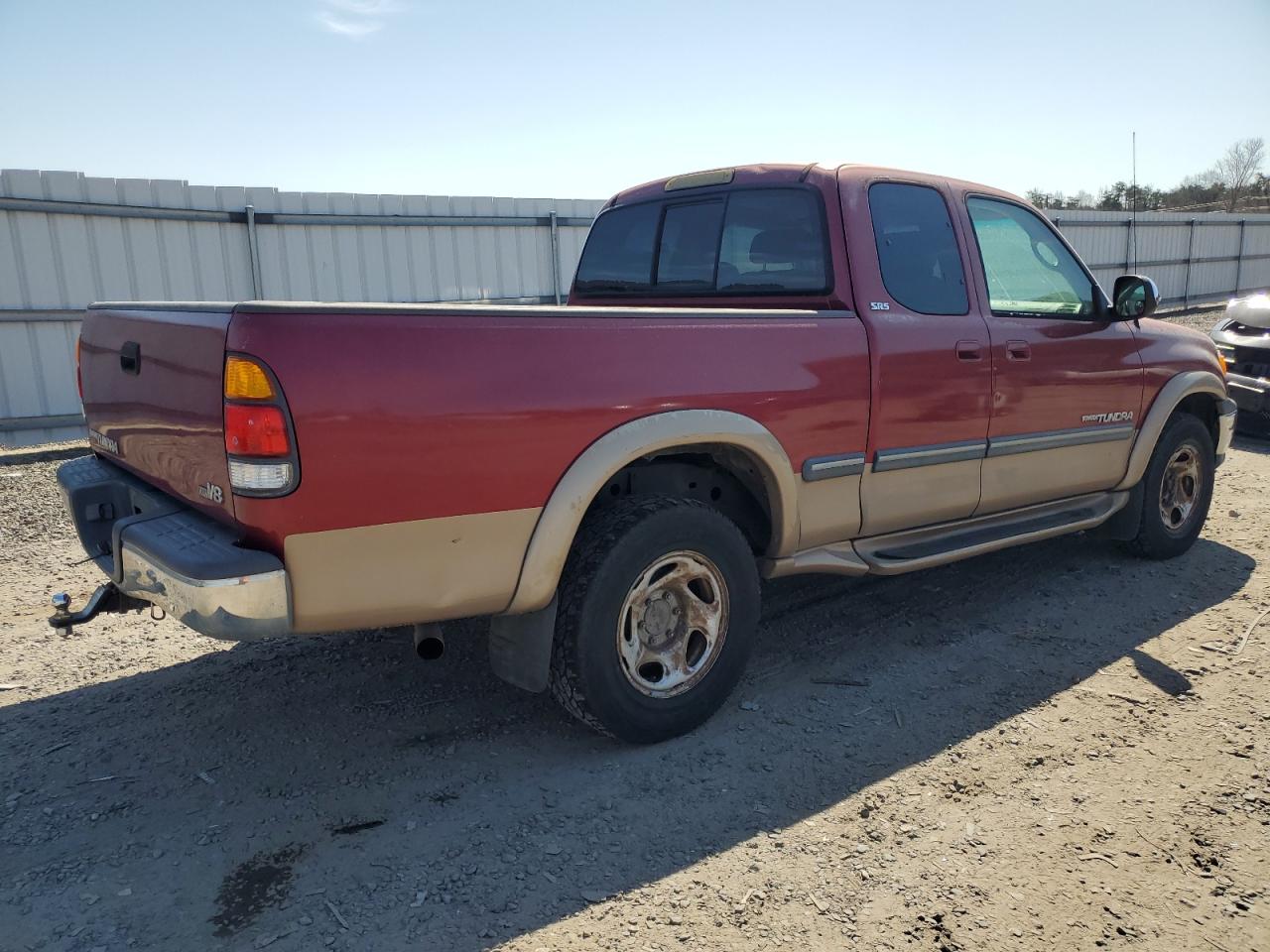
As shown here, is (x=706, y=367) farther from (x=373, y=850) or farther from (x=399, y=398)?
(x=373, y=850)

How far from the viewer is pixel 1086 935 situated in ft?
7.85

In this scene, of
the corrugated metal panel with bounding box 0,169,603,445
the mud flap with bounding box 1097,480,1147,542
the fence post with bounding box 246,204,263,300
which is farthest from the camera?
the fence post with bounding box 246,204,263,300

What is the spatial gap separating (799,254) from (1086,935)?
2642mm

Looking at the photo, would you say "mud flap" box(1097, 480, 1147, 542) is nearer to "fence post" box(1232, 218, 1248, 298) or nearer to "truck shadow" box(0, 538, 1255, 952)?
"truck shadow" box(0, 538, 1255, 952)

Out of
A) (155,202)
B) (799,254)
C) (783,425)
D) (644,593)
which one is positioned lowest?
(644,593)

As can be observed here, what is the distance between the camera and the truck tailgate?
8.52ft

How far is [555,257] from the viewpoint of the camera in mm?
12086

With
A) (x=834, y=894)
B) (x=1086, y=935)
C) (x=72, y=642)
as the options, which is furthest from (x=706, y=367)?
(x=72, y=642)

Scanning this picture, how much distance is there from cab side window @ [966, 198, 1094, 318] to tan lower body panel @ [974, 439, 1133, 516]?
690mm

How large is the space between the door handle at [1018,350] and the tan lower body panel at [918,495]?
52 cm

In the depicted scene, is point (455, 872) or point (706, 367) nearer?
point (455, 872)

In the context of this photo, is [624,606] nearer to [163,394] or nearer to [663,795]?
[663,795]

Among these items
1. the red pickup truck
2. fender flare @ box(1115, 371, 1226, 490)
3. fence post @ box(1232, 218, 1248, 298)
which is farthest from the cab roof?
fence post @ box(1232, 218, 1248, 298)

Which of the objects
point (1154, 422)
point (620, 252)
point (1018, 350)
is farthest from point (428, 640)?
point (1154, 422)
